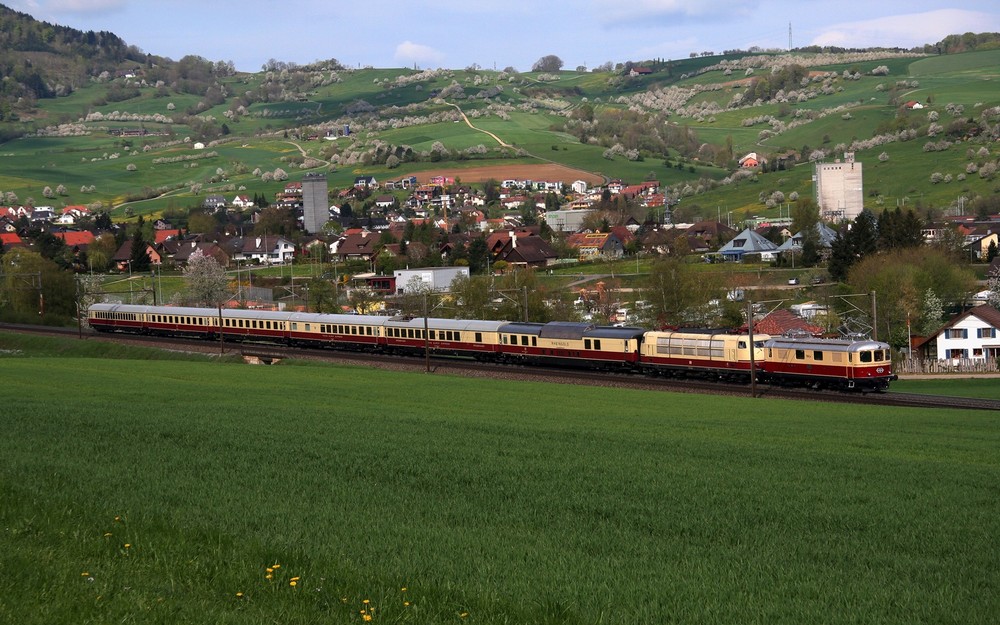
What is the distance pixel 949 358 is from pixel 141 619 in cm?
7122

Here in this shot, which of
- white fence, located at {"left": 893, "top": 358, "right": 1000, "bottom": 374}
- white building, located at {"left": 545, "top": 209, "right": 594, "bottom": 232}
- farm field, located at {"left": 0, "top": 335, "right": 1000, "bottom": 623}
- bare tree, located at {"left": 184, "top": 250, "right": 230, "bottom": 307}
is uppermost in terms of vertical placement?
white building, located at {"left": 545, "top": 209, "right": 594, "bottom": 232}

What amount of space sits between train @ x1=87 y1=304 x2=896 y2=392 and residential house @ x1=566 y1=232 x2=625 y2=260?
247 ft

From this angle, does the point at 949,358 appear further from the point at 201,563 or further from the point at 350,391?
the point at 201,563

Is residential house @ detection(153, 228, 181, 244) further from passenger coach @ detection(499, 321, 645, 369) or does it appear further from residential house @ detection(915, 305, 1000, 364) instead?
residential house @ detection(915, 305, 1000, 364)

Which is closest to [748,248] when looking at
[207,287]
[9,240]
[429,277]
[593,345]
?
[429,277]

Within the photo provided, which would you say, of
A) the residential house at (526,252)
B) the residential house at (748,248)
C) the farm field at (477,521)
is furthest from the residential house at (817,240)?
the farm field at (477,521)

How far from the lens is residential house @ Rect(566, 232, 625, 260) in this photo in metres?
146

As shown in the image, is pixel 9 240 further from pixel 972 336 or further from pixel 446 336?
pixel 972 336

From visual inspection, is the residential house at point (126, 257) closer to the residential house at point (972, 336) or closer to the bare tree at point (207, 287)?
the bare tree at point (207, 287)

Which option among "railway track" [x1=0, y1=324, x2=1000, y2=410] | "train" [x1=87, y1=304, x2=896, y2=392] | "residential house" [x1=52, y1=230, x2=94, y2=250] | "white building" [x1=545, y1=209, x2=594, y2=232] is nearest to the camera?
"railway track" [x1=0, y1=324, x2=1000, y2=410]

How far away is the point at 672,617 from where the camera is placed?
411 inches

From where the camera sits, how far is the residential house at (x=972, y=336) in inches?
2798

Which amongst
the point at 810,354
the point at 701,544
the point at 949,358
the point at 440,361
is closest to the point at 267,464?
the point at 701,544

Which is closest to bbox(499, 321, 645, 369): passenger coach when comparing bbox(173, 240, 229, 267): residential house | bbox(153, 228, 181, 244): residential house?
bbox(173, 240, 229, 267): residential house
